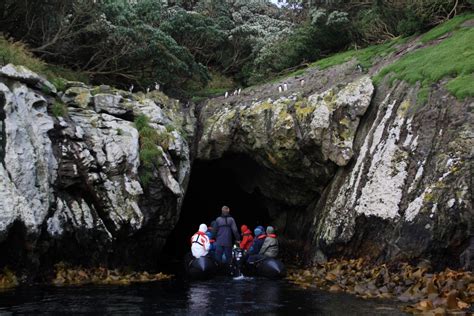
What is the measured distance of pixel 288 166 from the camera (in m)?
22.3

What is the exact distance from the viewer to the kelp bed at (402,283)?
11363 mm

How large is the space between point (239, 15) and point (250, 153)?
19265mm

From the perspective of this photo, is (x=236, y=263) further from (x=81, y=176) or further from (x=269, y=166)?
(x=81, y=176)

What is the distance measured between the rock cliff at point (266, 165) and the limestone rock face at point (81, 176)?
0.14 feet

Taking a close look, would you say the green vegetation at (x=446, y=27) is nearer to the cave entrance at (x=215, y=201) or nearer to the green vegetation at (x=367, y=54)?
the green vegetation at (x=367, y=54)

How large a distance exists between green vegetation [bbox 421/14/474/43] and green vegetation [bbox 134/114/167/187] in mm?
12059

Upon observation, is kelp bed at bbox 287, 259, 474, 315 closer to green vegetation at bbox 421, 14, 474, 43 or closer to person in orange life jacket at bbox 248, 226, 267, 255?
person in orange life jacket at bbox 248, 226, 267, 255

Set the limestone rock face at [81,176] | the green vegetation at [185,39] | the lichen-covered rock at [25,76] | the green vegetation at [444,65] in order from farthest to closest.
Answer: the green vegetation at [185,39]
the lichen-covered rock at [25,76]
the green vegetation at [444,65]
the limestone rock face at [81,176]

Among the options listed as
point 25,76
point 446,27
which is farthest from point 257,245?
point 446,27

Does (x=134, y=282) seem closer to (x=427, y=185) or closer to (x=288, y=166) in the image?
(x=288, y=166)

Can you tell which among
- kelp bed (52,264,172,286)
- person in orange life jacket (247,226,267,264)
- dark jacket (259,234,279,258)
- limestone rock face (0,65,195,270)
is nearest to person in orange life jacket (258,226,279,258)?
dark jacket (259,234,279,258)

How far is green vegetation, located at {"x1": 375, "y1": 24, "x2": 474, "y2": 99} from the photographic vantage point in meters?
16.3

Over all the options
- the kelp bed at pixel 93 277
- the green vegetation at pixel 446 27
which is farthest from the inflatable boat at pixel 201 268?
the green vegetation at pixel 446 27

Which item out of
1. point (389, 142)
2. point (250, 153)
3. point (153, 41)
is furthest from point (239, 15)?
point (389, 142)
